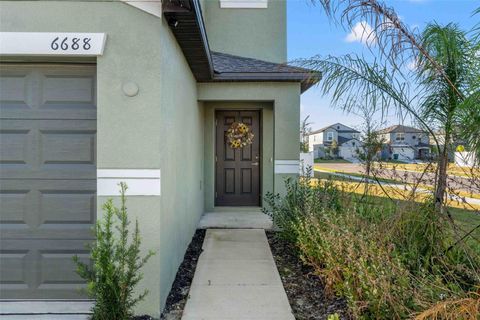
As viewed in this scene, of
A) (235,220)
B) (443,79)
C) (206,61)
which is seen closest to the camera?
(443,79)

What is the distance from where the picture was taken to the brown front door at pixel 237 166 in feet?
28.2

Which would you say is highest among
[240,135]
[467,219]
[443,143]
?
[240,135]

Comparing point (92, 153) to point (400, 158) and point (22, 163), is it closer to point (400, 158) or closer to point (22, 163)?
point (22, 163)

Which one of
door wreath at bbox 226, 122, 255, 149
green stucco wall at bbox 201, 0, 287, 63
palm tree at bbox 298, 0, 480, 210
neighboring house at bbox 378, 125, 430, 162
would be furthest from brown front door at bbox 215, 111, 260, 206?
palm tree at bbox 298, 0, 480, 210

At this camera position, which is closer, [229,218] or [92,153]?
[92,153]

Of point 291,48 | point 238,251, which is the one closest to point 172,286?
point 238,251

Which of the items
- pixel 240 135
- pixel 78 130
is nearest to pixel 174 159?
pixel 78 130

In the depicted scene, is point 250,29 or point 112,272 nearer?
point 112,272

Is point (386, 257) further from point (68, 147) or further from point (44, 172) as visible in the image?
point (44, 172)

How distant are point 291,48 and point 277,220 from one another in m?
4.87

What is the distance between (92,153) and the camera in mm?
3605

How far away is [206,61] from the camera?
548 centimetres

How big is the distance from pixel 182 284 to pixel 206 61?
3.25m

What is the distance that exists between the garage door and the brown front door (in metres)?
5.13
